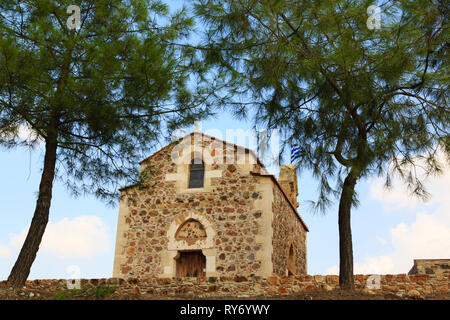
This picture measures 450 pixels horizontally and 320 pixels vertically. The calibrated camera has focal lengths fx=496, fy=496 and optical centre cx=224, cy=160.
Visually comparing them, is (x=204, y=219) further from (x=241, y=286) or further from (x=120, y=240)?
(x=241, y=286)

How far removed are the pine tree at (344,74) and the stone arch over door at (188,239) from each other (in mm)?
4666

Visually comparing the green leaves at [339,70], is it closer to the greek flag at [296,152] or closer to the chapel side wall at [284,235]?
the greek flag at [296,152]

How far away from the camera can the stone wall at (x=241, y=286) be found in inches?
320

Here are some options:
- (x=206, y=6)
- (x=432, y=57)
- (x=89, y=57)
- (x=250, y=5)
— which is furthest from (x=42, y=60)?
(x=432, y=57)

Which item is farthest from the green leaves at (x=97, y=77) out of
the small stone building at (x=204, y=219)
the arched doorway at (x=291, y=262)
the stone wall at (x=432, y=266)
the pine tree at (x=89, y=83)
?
the stone wall at (x=432, y=266)

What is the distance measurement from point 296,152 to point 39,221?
476 centimetres

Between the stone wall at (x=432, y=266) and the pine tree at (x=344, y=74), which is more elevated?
the pine tree at (x=344, y=74)

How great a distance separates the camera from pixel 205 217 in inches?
520

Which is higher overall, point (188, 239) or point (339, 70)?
point (339, 70)

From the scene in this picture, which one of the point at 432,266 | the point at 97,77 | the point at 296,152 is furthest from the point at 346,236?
the point at 432,266

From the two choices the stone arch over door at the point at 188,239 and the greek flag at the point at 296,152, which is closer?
the greek flag at the point at 296,152

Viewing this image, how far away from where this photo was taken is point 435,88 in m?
8.59

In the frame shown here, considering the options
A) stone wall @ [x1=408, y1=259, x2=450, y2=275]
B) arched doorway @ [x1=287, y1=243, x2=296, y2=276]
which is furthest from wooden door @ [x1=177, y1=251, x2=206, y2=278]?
stone wall @ [x1=408, y1=259, x2=450, y2=275]
